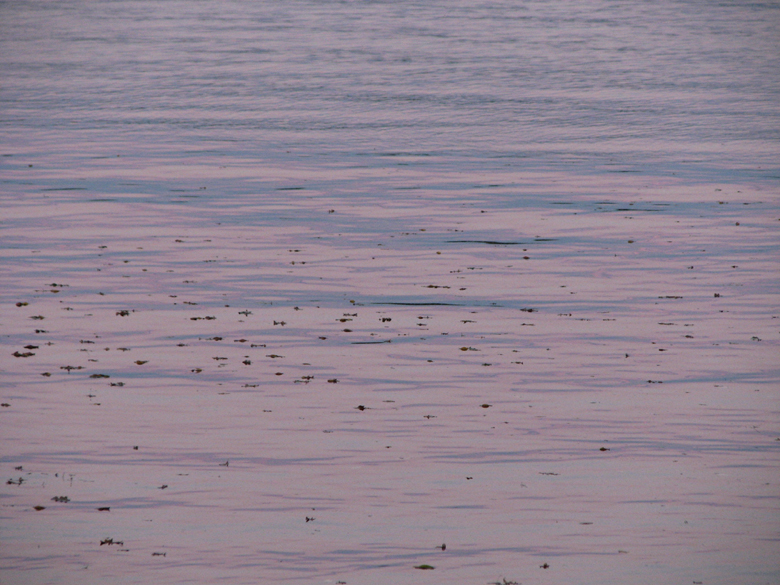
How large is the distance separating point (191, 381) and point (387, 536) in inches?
220

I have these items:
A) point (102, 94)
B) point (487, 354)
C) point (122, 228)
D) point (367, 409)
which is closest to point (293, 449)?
point (367, 409)

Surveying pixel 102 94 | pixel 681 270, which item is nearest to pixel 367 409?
pixel 681 270

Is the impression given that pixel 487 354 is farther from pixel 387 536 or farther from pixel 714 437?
pixel 387 536

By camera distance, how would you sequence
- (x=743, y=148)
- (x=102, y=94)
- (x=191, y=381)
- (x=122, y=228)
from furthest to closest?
(x=102, y=94)
(x=743, y=148)
(x=122, y=228)
(x=191, y=381)

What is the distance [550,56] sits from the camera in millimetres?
59969

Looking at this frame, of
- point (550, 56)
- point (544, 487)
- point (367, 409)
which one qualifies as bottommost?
point (544, 487)

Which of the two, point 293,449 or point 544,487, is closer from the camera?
point 544,487

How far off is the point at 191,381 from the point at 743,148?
24737 mm

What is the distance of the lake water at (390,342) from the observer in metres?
11.6

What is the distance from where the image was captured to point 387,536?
11516 mm

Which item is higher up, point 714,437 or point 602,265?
point 602,265

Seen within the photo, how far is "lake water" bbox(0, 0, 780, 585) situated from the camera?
11.6 m

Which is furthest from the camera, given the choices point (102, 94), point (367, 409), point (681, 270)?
point (102, 94)

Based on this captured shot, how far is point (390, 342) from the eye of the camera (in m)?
18.2
